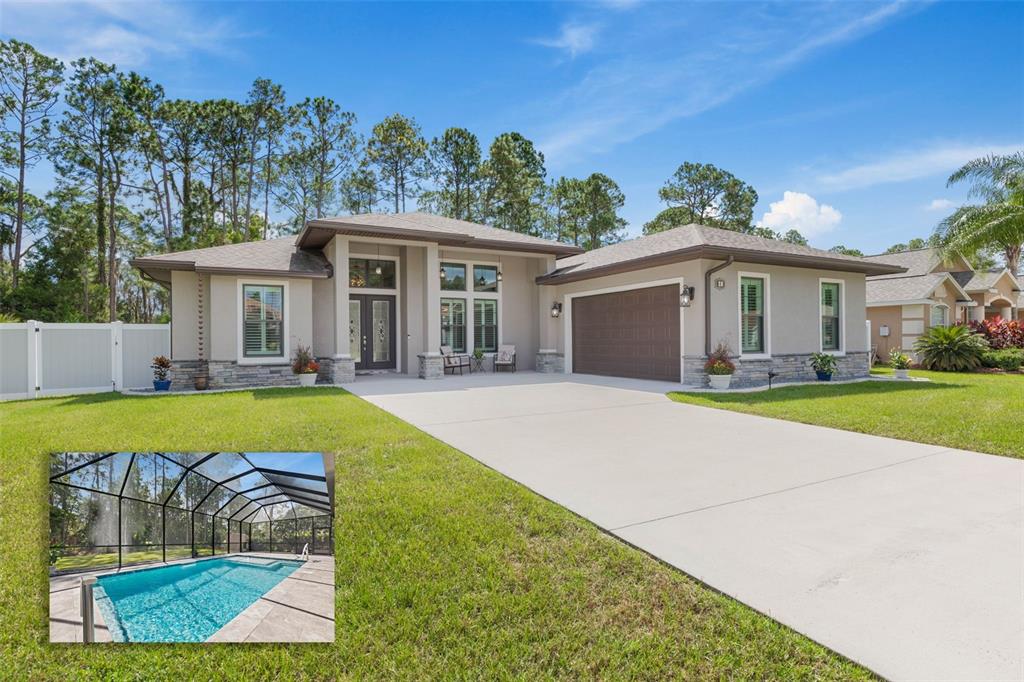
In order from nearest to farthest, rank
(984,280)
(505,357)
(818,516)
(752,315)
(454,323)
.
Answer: (818,516)
(752,315)
(454,323)
(505,357)
(984,280)

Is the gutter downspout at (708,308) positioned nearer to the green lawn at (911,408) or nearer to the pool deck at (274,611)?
the green lawn at (911,408)

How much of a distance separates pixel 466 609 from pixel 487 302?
12810 mm

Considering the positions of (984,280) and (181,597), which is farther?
(984,280)

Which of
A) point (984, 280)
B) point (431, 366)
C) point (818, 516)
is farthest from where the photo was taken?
point (984, 280)

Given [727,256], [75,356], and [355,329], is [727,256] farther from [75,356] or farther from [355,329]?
[75,356]

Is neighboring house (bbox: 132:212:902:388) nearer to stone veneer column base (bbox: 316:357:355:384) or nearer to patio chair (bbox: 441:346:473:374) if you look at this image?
stone veneer column base (bbox: 316:357:355:384)

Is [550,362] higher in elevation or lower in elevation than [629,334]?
lower

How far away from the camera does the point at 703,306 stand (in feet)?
35.9

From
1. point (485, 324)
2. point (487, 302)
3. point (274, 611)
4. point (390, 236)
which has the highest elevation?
point (390, 236)

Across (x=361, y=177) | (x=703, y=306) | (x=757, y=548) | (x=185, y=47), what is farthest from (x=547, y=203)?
(x=757, y=548)

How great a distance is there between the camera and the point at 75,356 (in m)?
10.9

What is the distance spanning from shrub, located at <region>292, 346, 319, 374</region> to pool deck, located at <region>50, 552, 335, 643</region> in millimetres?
10469

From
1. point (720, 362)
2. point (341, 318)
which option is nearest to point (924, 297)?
point (720, 362)

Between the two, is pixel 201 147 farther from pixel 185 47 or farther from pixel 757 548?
pixel 757 548
